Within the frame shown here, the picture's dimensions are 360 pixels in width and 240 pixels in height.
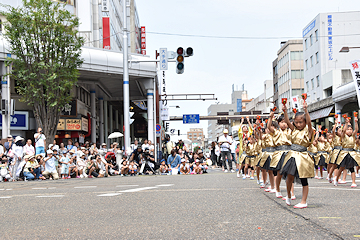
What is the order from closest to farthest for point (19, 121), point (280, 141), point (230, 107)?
point (280, 141)
point (19, 121)
point (230, 107)

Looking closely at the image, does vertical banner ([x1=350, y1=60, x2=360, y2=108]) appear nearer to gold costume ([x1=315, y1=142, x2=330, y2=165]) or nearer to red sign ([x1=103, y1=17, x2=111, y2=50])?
gold costume ([x1=315, y1=142, x2=330, y2=165])

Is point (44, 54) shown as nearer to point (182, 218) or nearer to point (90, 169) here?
point (90, 169)

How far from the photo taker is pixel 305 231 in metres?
4.93

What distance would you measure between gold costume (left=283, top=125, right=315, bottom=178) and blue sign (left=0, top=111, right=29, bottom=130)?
23.7m

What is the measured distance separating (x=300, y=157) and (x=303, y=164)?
125 millimetres

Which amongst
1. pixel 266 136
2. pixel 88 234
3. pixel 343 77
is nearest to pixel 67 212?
pixel 88 234

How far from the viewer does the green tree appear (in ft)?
68.0

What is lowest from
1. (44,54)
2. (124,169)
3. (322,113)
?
(124,169)

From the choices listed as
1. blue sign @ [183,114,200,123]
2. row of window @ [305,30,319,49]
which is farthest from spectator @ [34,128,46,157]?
blue sign @ [183,114,200,123]

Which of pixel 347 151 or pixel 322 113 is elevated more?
pixel 322 113

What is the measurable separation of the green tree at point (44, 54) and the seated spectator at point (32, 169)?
10.6 ft

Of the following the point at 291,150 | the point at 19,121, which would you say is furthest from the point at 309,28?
the point at 291,150

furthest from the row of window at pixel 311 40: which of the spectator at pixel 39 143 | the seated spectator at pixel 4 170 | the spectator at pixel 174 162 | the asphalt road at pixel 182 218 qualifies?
the asphalt road at pixel 182 218

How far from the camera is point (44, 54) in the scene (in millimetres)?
21031
